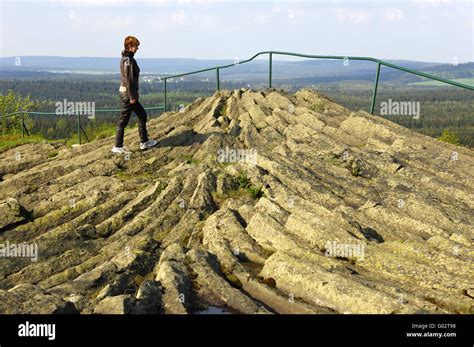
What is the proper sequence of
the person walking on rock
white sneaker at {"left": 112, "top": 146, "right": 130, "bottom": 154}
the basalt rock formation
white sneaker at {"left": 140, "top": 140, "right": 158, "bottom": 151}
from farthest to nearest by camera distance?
white sneaker at {"left": 140, "top": 140, "right": 158, "bottom": 151}, white sneaker at {"left": 112, "top": 146, "right": 130, "bottom": 154}, the person walking on rock, the basalt rock formation

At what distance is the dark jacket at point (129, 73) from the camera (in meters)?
15.0

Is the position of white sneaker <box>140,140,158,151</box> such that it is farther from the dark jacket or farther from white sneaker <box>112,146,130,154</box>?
the dark jacket

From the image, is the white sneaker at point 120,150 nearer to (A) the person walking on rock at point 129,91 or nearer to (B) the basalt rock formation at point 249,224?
(A) the person walking on rock at point 129,91

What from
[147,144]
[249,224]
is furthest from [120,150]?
[249,224]

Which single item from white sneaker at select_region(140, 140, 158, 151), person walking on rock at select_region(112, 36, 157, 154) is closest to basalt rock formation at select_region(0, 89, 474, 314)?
white sneaker at select_region(140, 140, 158, 151)

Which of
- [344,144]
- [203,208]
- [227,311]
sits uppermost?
[344,144]

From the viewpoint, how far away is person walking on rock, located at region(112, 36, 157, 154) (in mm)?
Answer: 14938

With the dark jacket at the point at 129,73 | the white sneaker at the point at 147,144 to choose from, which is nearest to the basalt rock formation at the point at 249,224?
the white sneaker at the point at 147,144

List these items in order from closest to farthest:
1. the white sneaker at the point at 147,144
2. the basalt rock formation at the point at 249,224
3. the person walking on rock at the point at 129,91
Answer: the basalt rock formation at the point at 249,224 < the person walking on rock at the point at 129,91 < the white sneaker at the point at 147,144

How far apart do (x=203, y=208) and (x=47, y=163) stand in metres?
8.75

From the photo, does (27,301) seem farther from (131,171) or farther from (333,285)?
(131,171)
